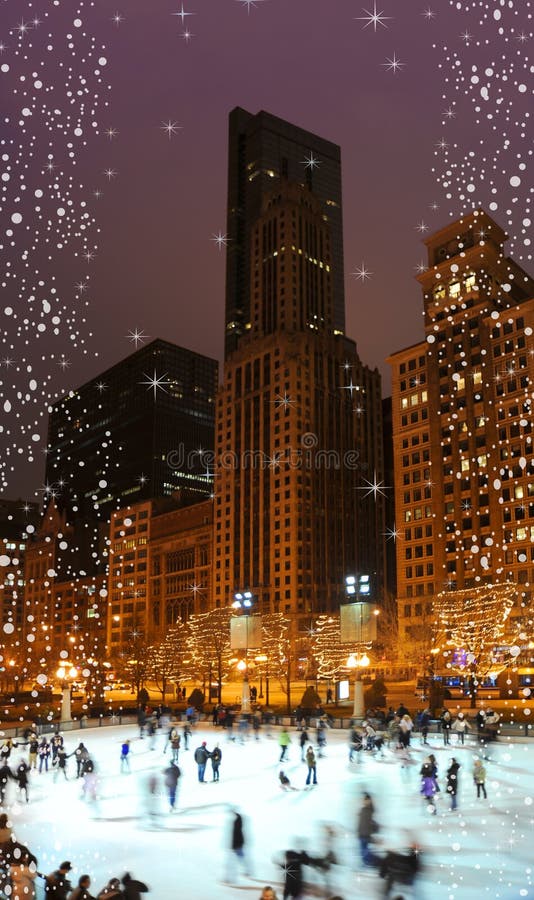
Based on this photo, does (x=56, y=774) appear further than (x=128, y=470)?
No

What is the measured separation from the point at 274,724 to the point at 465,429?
5243cm

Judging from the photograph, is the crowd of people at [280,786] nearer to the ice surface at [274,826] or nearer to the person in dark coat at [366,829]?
the person in dark coat at [366,829]

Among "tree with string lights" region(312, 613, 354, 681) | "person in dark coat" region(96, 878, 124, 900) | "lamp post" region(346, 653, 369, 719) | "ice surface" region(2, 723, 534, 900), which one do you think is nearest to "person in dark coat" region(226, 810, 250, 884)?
"ice surface" region(2, 723, 534, 900)

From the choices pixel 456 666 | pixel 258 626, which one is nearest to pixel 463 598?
pixel 456 666

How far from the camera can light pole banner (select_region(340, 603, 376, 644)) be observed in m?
37.8

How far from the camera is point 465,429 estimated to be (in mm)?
89750

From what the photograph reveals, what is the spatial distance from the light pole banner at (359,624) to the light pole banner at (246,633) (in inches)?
300

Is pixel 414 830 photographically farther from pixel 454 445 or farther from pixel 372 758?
pixel 454 445

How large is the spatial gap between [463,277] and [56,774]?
80.0m

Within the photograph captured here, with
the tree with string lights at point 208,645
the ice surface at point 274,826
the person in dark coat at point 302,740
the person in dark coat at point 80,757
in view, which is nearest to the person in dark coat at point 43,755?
the ice surface at point 274,826

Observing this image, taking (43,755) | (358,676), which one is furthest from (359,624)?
(43,755)

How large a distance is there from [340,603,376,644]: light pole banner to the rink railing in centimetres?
497

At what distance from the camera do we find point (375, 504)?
5443 inches

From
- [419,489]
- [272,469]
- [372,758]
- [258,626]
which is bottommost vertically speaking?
[372,758]
